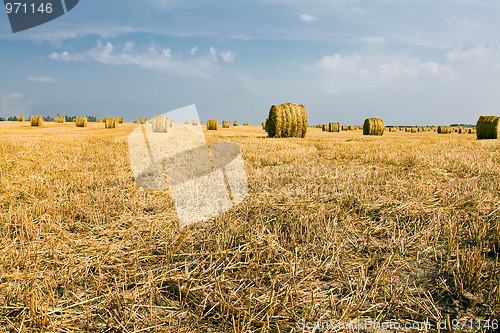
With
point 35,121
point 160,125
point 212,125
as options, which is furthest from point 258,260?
point 35,121

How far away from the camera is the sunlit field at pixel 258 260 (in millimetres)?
1663

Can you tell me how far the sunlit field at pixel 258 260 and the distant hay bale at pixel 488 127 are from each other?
57.9 ft

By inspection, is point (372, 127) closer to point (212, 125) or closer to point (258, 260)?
point (212, 125)

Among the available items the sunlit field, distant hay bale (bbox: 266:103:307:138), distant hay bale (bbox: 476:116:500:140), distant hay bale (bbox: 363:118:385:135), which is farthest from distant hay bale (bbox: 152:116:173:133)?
distant hay bale (bbox: 476:116:500:140)

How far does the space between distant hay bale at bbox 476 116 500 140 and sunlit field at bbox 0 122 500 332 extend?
17.6 metres

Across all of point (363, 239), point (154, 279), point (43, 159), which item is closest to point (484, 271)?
point (363, 239)

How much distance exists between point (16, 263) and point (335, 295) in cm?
223

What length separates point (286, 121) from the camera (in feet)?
52.9

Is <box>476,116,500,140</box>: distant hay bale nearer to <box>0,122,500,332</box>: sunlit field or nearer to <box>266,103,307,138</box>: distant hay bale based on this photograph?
<box>266,103,307,138</box>: distant hay bale

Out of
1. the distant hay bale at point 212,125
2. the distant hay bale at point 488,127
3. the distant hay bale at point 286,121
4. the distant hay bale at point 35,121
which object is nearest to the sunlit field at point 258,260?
the distant hay bale at point 286,121

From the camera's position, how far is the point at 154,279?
1.98 m

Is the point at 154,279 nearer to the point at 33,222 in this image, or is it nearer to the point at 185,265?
the point at 185,265

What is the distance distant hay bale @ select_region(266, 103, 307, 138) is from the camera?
16.0 m

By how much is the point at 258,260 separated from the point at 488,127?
21.5 meters
